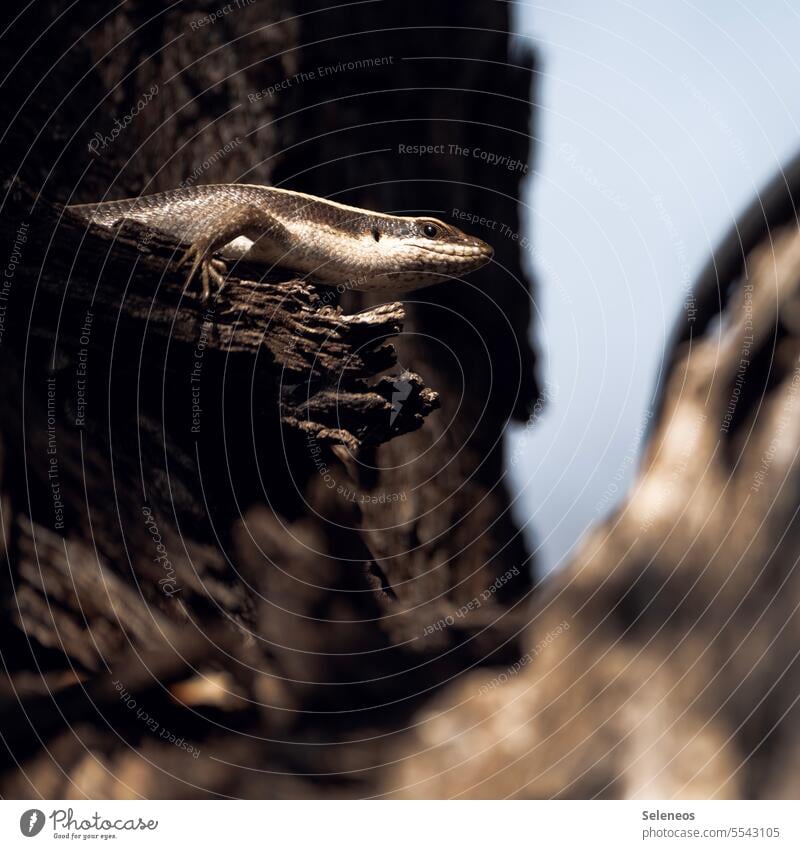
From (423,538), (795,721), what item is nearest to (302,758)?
(423,538)

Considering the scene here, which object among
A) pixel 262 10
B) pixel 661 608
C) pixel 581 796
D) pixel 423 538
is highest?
pixel 262 10

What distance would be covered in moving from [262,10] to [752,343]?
26.3 inches

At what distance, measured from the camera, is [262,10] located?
977mm

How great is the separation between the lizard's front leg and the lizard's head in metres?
0.11

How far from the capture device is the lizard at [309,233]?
87 centimetres

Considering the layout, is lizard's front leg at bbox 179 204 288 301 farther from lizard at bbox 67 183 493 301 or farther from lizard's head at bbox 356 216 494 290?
lizard's head at bbox 356 216 494 290

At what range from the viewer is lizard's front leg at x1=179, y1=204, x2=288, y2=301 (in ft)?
2.76

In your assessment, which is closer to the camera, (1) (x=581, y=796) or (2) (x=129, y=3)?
(1) (x=581, y=796)

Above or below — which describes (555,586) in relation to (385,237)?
below

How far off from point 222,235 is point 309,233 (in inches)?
3.6

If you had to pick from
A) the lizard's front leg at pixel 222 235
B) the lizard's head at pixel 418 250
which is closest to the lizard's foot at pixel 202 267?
the lizard's front leg at pixel 222 235

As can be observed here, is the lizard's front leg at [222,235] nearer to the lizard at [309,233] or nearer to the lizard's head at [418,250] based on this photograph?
the lizard at [309,233]

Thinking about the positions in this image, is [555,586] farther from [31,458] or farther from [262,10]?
[262,10]

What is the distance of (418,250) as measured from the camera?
0.91 meters
